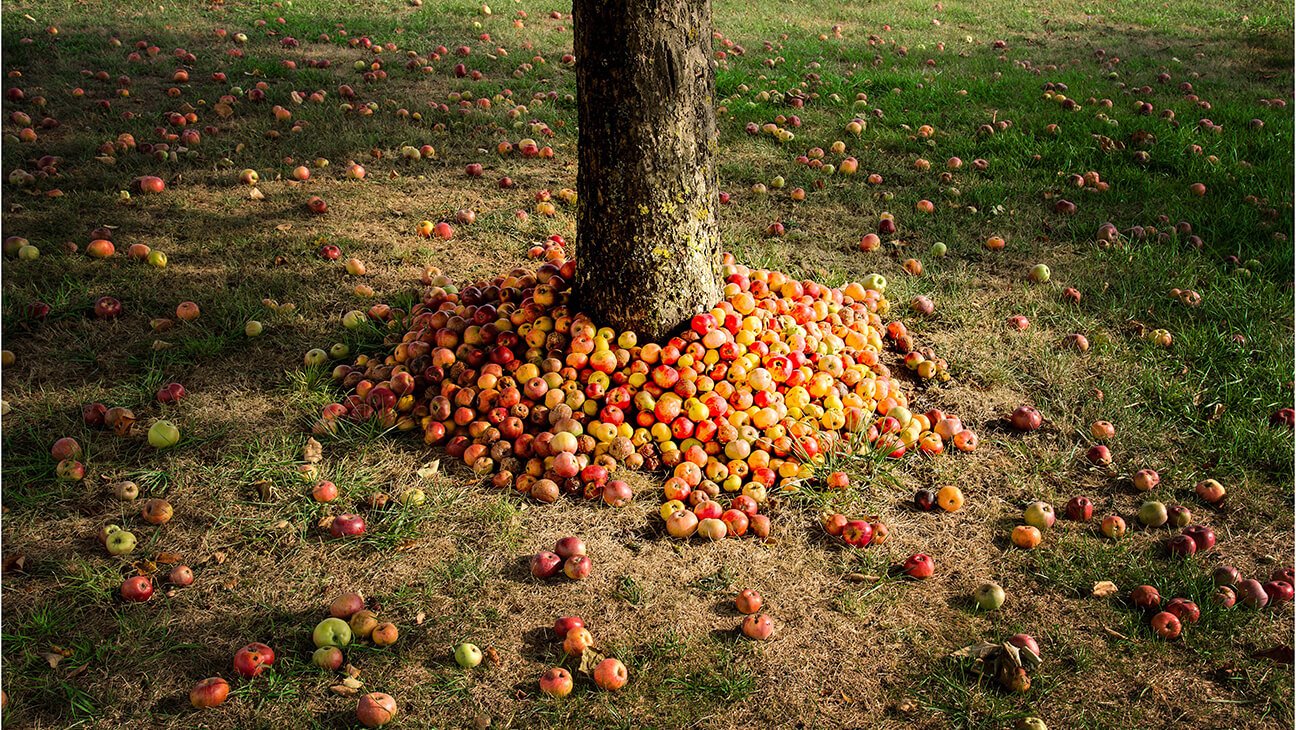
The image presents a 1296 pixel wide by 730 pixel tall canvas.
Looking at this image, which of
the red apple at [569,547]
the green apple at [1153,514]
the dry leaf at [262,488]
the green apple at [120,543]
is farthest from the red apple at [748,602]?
the green apple at [120,543]

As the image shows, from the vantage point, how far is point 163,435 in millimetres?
3396

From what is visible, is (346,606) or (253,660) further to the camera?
(346,606)

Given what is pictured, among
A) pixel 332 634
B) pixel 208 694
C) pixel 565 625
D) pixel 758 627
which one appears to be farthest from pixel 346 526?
pixel 758 627

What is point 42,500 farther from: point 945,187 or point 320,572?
point 945,187

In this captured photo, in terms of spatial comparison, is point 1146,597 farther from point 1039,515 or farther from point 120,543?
point 120,543

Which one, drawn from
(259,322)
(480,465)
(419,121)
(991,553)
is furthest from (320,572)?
(419,121)

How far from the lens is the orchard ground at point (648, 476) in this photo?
2.55m

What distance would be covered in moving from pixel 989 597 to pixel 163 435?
348cm

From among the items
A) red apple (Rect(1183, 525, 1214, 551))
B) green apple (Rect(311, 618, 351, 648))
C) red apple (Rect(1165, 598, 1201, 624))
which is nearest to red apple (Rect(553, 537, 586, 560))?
green apple (Rect(311, 618, 351, 648))

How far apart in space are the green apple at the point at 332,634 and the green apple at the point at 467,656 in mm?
396

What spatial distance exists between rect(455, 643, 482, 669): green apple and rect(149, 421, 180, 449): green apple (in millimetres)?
1796

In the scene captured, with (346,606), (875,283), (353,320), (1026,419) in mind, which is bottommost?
(346,606)

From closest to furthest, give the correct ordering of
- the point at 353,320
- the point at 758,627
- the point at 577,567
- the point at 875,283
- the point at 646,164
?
the point at 758,627
the point at 577,567
the point at 646,164
the point at 353,320
the point at 875,283

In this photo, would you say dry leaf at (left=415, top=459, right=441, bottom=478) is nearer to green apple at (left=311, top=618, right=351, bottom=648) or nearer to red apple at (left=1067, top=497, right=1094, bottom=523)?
green apple at (left=311, top=618, right=351, bottom=648)
